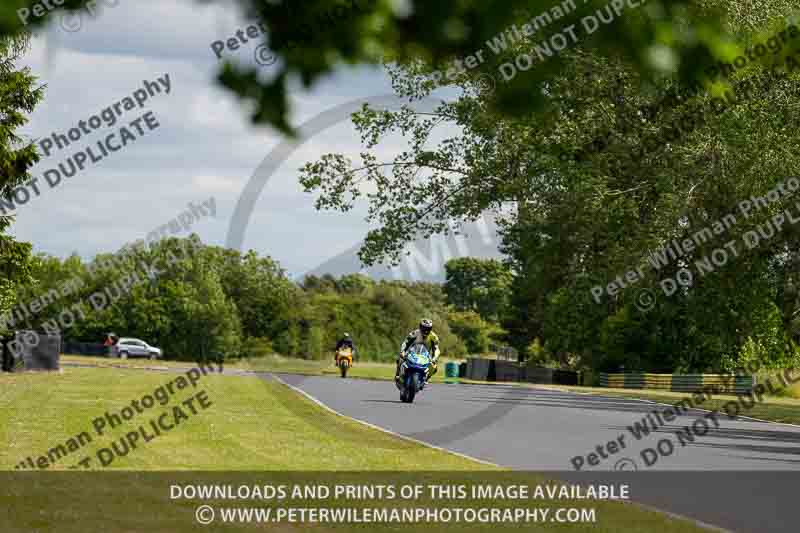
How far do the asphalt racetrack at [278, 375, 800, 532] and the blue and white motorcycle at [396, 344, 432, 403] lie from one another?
1.53 ft

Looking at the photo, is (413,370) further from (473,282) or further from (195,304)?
(473,282)

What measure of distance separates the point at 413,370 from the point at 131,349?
196 feet

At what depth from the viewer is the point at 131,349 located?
84688mm

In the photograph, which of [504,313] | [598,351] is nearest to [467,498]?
[598,351]

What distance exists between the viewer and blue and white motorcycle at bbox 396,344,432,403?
26703 mm

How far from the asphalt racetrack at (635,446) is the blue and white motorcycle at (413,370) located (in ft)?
1.53

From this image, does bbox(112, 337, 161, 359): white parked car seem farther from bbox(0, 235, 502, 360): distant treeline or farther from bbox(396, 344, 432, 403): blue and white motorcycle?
bbox(396, 344, 432, 403): blue and white motorcycle

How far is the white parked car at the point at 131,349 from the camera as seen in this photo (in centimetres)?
8375

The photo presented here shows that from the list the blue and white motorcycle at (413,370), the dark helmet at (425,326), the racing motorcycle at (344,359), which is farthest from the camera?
the racing motorcycle at (344,359)

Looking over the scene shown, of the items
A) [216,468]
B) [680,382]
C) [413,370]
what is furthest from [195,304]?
[216,468]

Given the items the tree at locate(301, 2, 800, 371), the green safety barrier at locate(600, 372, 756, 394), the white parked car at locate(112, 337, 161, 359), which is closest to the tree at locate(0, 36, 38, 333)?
the tree at locate(301, 2, 800, 371)

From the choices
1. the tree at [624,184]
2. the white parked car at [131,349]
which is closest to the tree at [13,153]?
the tree at [624,184]

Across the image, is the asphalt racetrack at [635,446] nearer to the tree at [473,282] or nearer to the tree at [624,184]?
the tree at [624,184]

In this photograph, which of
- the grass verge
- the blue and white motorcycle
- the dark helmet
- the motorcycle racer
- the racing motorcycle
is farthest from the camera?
the racing motorcycle
